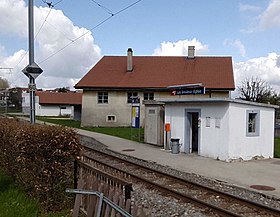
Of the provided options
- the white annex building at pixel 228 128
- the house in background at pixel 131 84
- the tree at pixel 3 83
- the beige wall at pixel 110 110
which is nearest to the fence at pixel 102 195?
the white annex building at pixel 228 128

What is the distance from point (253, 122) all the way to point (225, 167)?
3.88 meters

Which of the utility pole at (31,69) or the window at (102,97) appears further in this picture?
the window at (102,97)

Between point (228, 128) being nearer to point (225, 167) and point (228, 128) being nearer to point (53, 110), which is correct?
point (225, 167)

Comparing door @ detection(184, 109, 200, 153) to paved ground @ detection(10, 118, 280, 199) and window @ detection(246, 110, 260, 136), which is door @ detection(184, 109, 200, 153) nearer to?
paved ground @ detection(10, 118, 280, 199)

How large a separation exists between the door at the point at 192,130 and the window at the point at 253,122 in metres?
2.39

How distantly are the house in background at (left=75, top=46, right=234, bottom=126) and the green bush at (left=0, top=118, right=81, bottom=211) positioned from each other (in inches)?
1227

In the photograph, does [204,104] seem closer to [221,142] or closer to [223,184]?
[221,142]

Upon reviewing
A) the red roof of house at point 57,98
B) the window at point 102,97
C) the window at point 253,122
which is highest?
the red roof of house at point 57,98

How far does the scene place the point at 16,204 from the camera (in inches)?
301

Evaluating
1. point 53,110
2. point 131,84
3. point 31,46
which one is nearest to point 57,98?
point 53,110

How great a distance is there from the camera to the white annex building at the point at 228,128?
16.3m

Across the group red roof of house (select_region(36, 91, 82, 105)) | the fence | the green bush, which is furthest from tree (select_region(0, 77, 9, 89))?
the fence

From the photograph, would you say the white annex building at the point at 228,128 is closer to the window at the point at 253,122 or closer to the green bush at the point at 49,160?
the window at the point at 253,122

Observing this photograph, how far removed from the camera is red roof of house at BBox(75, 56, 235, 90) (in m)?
40.7
